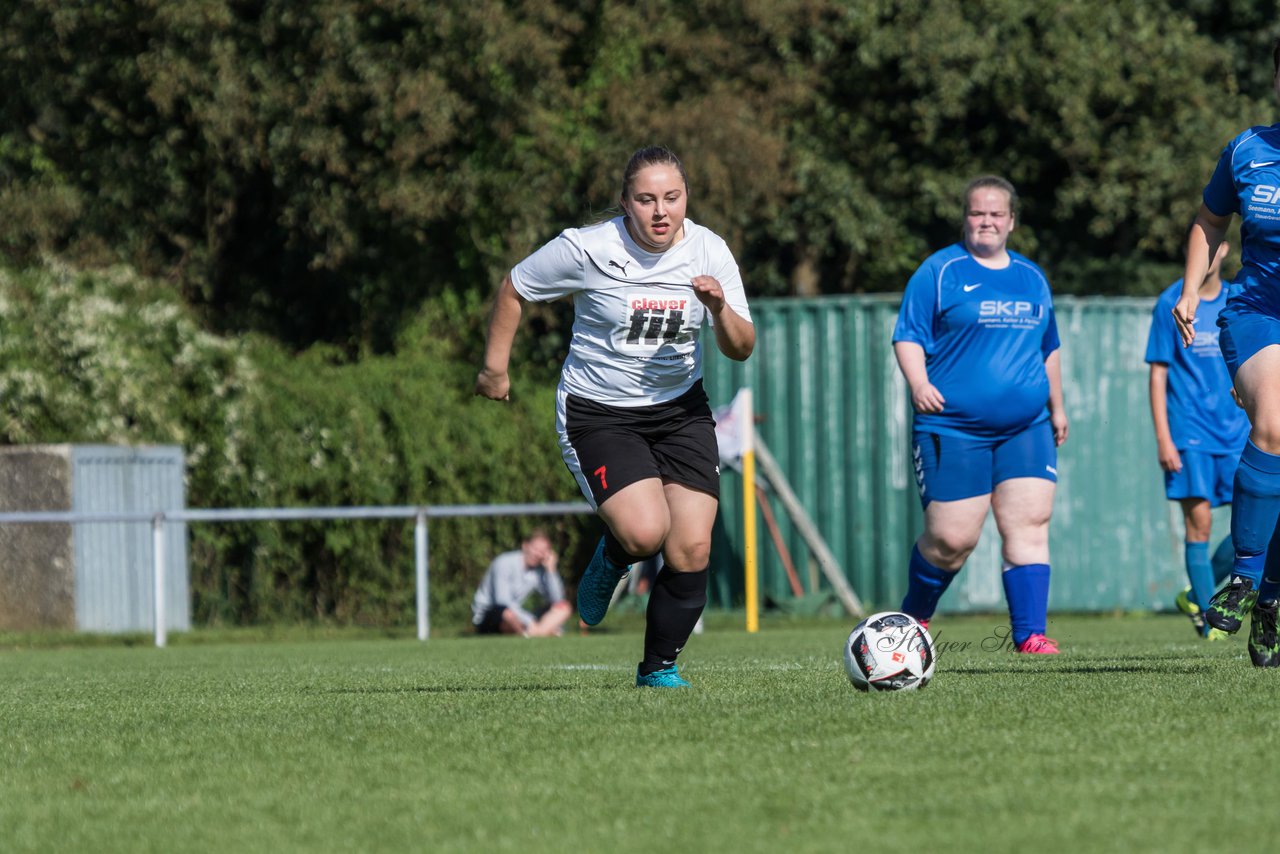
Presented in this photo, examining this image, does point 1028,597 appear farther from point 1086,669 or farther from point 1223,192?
point 1223,192

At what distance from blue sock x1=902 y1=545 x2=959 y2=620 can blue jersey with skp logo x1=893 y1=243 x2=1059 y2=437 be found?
2.09ft

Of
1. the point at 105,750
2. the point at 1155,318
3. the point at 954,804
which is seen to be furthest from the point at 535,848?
the point at 1155,318

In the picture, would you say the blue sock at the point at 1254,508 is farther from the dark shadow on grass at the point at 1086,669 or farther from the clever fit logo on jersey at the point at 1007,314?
the clever fit logo on jersey at the point at 1007,314

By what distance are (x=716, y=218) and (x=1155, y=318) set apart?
455 inches

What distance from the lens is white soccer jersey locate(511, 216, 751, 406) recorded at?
6.46m

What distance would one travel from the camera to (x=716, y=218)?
71.4 feet

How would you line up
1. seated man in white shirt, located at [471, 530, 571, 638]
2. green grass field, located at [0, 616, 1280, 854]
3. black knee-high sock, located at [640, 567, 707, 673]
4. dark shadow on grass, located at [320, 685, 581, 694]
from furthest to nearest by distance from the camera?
seated man in white shirt, located at [471, 530, 571, 638]
dark shadow on grass, located at [320, 685, 581, 694]
black knee-high sock, located at [640, 567, 707, 673]
green grass field, located at [0, 616, 1280, 854]

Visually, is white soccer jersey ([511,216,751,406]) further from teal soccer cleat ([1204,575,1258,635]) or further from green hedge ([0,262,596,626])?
green hedge ([0,262,596,626])

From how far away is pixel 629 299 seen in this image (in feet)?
21.2

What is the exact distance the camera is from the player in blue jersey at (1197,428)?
1055cm

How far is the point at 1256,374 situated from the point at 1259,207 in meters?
0.57

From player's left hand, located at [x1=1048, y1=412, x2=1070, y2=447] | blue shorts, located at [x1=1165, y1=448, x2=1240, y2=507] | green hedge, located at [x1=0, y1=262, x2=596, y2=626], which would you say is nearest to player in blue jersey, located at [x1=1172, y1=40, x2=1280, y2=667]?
player's left hand, located at [x1=1048, y1=412, x2=1070, y2=447]

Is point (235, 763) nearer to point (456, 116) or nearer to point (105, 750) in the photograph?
point (105, 750)

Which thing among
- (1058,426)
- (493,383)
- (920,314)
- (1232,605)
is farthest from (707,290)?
(1058,426)
